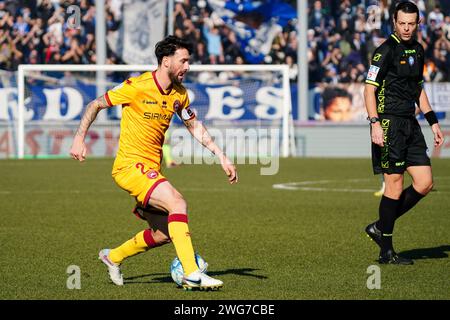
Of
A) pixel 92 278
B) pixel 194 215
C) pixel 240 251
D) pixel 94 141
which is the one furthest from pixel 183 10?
pixel 92 278

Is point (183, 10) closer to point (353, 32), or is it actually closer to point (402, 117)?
point (353, 32)

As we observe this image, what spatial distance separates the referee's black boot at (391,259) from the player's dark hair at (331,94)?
63.9 feet

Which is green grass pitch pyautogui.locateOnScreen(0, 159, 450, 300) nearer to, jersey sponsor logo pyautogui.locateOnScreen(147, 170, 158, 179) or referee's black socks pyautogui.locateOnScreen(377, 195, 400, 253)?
referee's black socks pyautogui.locateOnScreen(377, 195, 400, 253)

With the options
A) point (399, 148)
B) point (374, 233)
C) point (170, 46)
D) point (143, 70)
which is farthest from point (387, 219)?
point (143, 70)

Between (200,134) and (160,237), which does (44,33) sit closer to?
(200,134)

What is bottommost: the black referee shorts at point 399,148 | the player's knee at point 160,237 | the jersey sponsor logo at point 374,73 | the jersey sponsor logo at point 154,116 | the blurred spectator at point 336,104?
the player's knee at point 160,237

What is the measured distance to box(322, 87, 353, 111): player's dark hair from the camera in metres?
28.8

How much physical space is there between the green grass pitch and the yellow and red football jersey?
99cm

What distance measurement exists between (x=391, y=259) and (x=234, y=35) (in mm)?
21004

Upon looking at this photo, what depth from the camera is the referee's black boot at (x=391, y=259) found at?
30.9ft

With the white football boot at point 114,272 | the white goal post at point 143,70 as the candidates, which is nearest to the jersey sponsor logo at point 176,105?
the white football boot at point 114,272

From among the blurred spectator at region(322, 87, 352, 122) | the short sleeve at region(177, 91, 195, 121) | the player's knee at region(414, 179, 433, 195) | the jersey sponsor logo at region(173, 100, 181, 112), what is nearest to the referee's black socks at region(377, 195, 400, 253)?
the player's knee at region(414, 179, 433, 195)

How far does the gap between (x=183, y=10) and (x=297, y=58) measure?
3462 millimetres

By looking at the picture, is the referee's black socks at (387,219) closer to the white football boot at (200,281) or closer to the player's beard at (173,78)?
the white football boot at (200,281)
